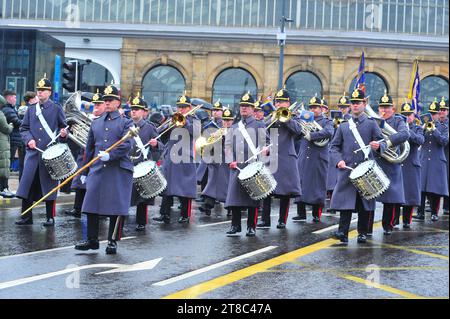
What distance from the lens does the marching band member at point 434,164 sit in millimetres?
16375

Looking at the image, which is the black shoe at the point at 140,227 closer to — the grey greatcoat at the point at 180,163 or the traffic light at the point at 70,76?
the grey greatcoat at the point at 180,163

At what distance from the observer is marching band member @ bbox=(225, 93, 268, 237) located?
42.5ft

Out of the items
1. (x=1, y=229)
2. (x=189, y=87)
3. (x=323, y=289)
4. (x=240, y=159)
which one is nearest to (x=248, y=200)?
(x=240, y=159)

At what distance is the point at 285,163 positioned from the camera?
47.5 ft

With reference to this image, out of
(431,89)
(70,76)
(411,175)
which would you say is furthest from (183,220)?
(431,89)

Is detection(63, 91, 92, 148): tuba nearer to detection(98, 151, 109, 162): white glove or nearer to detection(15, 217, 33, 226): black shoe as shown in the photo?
detection(15, 217, 33, 226): black shoe

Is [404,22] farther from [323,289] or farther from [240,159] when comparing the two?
[323,289]

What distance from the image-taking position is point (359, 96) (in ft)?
40.8

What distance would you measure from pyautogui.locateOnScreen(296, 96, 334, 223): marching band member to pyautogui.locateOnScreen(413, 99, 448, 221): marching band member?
70.7 inches

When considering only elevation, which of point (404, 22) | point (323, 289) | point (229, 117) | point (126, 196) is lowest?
point (323, 289)

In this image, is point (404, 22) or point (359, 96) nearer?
point (359, 96)

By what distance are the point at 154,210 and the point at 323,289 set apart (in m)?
8.35

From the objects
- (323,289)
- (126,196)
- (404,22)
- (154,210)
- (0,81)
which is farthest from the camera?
(404,22)

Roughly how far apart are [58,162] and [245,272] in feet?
13.8
